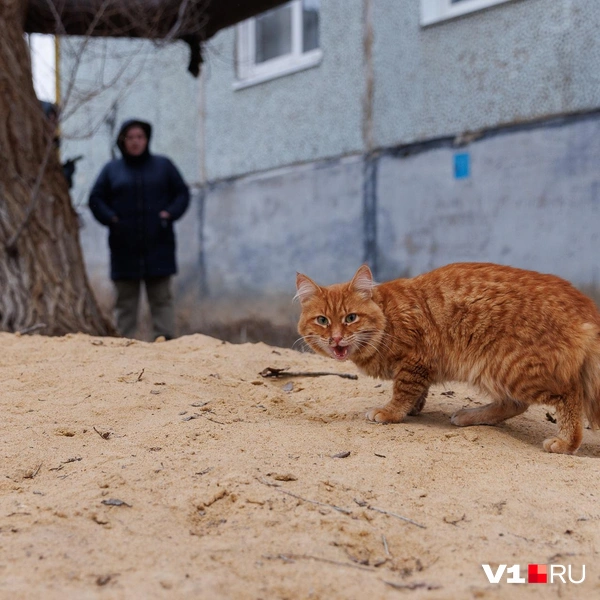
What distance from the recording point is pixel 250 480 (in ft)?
9.36

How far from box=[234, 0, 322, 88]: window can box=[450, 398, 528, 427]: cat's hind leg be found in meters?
6.21

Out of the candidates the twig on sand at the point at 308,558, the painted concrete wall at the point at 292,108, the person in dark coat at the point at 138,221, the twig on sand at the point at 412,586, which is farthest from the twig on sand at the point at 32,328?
the painted concrete wall at the point at 292,108

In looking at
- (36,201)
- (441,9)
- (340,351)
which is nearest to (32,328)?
(36,201)

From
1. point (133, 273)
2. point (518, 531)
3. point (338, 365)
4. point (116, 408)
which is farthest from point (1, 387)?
point (133, 273)

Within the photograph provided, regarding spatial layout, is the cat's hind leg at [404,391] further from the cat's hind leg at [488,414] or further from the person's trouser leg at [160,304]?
the person's trouser leg at [160,304]

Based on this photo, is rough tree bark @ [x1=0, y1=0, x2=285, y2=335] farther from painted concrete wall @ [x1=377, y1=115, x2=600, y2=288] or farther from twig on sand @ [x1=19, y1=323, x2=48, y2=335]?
painted concrete wall @ [x1=377, y1=115, x2=600, y2=288]

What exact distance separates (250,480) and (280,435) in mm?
605

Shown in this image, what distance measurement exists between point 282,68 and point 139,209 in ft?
11.1

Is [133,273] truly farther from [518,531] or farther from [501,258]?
[518,531]

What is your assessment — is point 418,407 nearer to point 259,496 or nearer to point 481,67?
point 259,496

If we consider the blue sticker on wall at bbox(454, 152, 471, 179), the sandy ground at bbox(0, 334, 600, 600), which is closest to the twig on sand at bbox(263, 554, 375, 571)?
the sandy ground at bbox(0, 334, 600, 600)

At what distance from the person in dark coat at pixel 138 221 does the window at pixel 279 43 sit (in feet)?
8.97

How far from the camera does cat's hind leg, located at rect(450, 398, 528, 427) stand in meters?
3.96

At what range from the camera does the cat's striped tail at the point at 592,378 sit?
3521 millimetres
